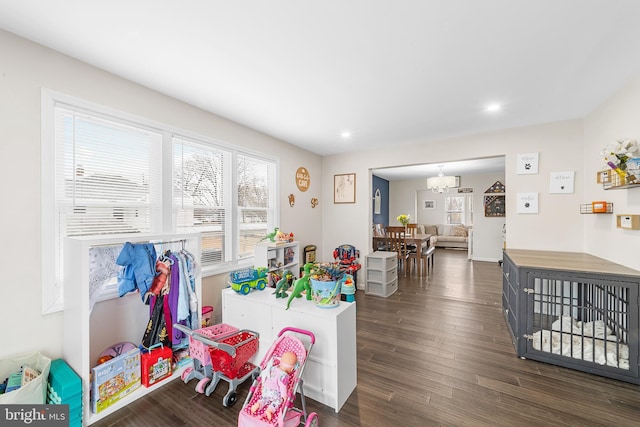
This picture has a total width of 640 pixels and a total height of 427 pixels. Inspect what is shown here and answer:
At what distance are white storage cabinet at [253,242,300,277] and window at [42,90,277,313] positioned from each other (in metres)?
0.26

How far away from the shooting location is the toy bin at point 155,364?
1973mm

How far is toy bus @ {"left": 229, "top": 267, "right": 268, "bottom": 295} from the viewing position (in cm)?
224

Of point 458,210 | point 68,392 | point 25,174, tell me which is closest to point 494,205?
point 458,210

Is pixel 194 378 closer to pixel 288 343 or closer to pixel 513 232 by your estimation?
pixel 288 343

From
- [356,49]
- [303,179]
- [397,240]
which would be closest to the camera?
[356,49]

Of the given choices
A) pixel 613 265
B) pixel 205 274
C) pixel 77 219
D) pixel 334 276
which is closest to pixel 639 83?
pixel 613 265

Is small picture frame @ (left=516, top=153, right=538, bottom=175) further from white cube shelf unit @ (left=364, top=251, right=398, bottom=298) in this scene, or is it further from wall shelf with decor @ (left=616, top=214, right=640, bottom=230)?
white cube shelf unit @ (left=364, top=251, right=398, bottom=298)

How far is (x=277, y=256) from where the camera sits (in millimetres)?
3502

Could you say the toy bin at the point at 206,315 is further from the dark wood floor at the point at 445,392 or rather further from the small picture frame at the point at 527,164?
the small picture frame at the point at 527,164

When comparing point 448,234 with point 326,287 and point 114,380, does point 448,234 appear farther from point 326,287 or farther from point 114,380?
point 114,380

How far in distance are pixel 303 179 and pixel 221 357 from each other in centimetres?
315

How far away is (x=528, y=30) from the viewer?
63.6 inches

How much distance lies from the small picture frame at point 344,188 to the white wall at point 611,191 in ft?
9.91

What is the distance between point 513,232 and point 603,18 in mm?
2491
